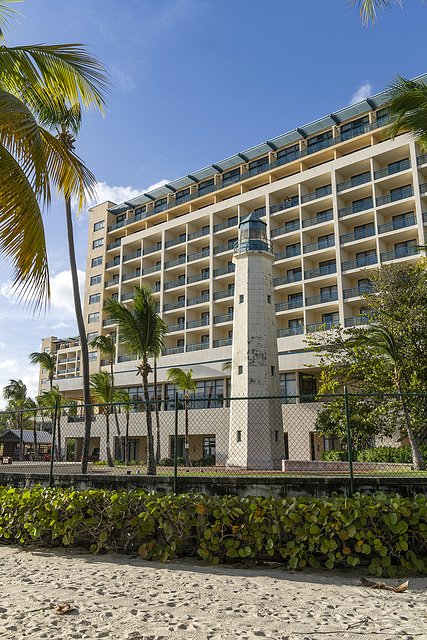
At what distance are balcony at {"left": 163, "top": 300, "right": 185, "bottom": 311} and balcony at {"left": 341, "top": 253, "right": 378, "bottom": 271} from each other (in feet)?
60.6

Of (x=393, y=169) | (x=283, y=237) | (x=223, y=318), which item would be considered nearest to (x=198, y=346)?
(x=223, y=318)

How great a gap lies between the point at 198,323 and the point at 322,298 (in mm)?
13838

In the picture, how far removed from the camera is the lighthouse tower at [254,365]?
1028 inches

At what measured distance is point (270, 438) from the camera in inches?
1028

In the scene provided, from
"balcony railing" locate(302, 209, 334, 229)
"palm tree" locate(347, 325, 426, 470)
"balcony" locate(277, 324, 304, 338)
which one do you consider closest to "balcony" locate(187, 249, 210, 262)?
"balcony railing" locate(302, 209, 334, 229)

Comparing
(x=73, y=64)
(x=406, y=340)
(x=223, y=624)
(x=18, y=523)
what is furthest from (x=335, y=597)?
(x=406, y=340)

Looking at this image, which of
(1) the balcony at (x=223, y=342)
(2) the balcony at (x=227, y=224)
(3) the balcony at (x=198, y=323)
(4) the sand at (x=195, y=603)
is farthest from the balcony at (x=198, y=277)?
(4) the sand at (x=195, y=603)

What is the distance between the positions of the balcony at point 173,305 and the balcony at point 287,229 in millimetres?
12505

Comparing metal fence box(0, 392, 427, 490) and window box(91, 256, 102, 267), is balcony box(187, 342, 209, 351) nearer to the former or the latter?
metal fence box(0, 392, 427, 490)

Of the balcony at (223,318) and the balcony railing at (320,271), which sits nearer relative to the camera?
the balcony railing at (320,271)

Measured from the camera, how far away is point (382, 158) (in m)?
41.2

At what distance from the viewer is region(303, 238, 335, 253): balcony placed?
4244 centimetres

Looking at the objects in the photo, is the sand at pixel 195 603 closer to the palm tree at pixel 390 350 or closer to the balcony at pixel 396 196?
the palm tree at pixel 390 350

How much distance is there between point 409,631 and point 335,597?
1356mm
